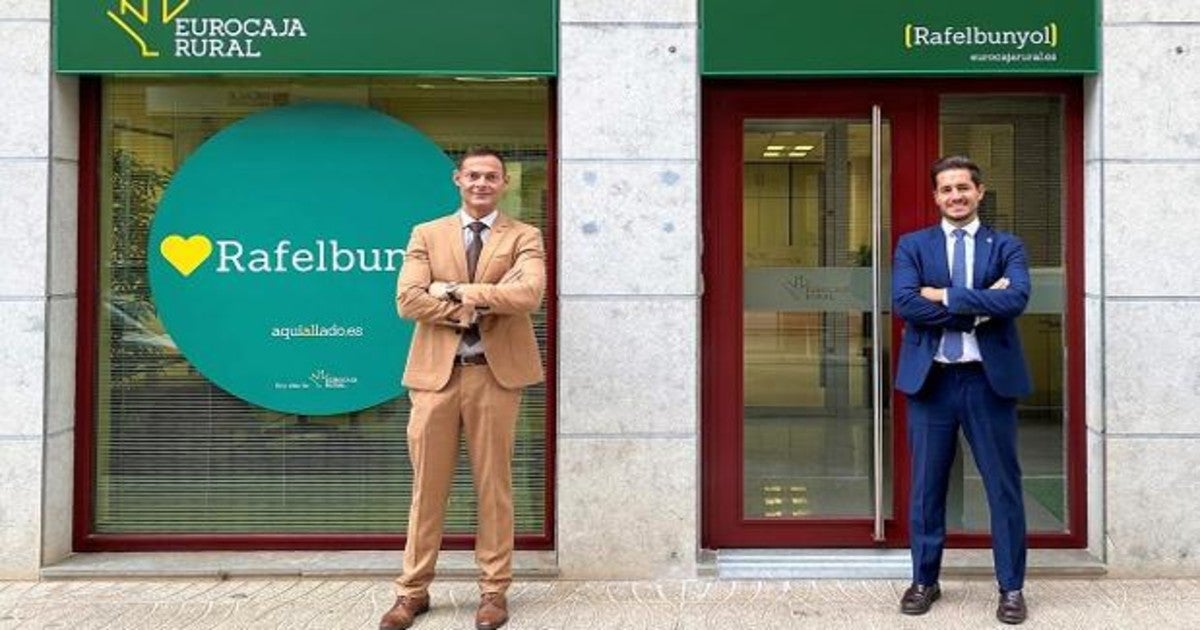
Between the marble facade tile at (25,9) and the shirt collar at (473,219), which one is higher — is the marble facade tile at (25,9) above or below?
above

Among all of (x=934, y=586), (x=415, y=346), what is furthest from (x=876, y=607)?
(x=415, y=346)

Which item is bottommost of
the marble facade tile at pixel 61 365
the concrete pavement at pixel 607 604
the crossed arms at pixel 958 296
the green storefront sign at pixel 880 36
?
the concrete pavement at pixel 607 604

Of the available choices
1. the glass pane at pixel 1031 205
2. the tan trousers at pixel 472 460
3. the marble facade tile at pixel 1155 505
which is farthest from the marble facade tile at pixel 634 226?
the marble facade tile at pixel 1155 505

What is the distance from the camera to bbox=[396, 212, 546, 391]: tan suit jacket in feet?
17.4

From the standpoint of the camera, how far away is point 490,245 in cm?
543

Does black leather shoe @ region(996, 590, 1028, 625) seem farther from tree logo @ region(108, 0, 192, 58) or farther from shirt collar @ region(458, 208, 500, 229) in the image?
tree logo @ region(108, 0, 192, 58)

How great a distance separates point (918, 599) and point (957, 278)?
5.21ft

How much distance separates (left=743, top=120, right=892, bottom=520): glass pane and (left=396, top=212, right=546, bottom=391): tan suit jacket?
64.1 inches

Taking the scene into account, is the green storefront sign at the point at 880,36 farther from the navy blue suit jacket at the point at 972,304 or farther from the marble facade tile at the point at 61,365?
the marble facade tile at the point at 61,365

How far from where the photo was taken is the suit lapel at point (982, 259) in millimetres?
5480

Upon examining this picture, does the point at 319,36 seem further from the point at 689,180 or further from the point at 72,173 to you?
the point at 689,180

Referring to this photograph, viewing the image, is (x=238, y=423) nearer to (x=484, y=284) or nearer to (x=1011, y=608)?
(x=484, y=284)

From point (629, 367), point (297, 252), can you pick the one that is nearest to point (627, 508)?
point (629, 367)

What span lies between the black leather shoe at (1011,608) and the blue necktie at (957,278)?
1.17m
